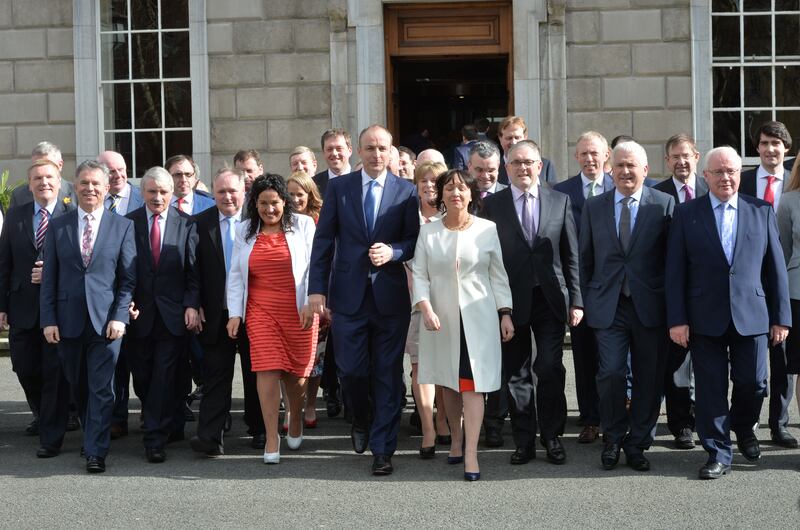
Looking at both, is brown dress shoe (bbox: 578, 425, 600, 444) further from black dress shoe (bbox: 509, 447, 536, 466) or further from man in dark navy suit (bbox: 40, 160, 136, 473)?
man in dark navy suit (bbox: 40, 160, 136, 473)

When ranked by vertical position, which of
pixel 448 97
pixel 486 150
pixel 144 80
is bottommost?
pixel 486 150

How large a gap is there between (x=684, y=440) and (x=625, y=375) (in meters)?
0.82

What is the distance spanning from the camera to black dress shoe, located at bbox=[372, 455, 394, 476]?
7.68m

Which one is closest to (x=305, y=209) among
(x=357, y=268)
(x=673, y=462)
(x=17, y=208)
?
(x=357, y=268)

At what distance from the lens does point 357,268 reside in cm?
793

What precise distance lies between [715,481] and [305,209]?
3453 mm

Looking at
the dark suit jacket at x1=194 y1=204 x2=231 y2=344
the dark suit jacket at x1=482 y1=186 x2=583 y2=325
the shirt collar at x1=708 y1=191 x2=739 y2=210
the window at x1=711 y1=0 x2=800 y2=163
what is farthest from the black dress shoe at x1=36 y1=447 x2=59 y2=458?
the window at x1=711 y1=0 x2=800 y2=163

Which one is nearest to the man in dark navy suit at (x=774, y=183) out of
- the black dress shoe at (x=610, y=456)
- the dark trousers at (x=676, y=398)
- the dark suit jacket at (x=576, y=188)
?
the dark trousers at (x=676, y=398)

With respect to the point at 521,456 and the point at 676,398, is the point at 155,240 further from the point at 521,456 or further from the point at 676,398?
the point at 676,398

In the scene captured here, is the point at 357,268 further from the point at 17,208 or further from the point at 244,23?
the point at 244,23

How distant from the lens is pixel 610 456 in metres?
7.70

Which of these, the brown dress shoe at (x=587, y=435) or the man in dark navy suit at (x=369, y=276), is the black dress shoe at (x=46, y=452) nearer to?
the man in dark navy suit at (x=369, y=276)

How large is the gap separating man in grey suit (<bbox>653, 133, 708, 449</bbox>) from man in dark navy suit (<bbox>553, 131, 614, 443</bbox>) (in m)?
0.46

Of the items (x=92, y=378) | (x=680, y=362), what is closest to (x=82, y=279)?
(x=92, y=378)
